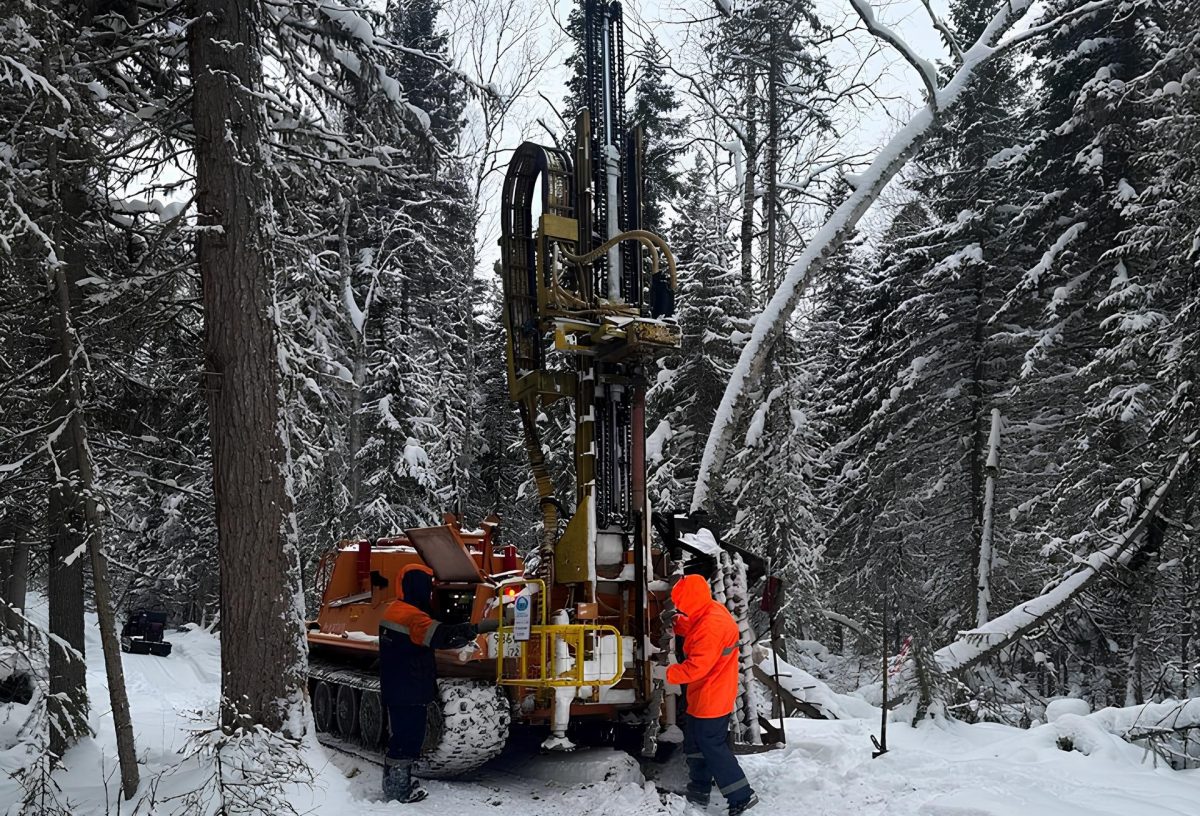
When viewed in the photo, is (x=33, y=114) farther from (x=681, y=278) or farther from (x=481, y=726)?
(x=681, y=278)

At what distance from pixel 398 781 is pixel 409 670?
0.84m

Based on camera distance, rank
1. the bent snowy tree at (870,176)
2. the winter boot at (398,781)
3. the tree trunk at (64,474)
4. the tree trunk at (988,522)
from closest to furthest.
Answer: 1. the tree trunk at (64,474)
2. the winter boot at (398,781)
3. the bent snowy tree at (870,176)
4. the tree trunk at (988,522)

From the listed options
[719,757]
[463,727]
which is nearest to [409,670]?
[463,727]

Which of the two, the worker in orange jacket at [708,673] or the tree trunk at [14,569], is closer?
the worker in orange jacket at [708,673]

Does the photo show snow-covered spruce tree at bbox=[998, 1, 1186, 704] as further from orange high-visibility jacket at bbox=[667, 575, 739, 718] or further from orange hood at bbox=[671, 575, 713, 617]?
orange hood at bbox=[671, 575, 713, 617]

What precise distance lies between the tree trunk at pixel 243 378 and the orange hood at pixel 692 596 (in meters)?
2.97

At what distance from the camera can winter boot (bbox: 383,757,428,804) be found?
7652 mm

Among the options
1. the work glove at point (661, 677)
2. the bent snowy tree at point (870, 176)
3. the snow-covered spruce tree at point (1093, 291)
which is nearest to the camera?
the work glove at point (661, 677)

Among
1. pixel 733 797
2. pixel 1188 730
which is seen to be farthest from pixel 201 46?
pixel 1188 730

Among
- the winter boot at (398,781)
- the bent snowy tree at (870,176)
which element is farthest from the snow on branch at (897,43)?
the winter boot at (398,781)

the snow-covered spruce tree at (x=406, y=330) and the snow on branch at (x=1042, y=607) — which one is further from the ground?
the snow-covered spruce tree at (x=406, y=330)

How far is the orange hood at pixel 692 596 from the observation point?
7375mm

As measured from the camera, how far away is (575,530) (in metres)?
8.47

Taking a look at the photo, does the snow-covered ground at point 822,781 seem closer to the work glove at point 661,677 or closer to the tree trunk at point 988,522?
the work glove at point 661,677
